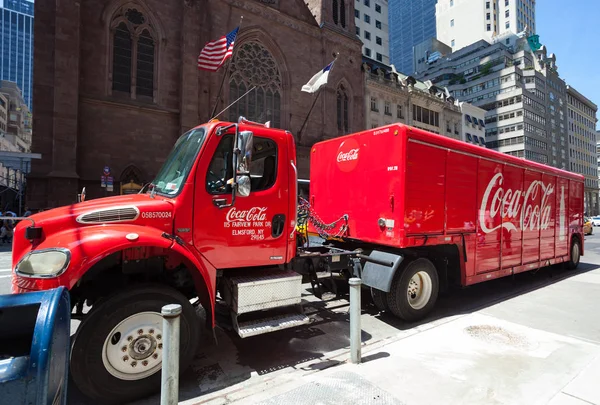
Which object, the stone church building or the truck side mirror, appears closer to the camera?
the truck side mirror

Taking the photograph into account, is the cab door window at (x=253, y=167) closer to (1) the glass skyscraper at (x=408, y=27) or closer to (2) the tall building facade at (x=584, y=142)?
(2) the tall building facade at (x=584, y=142)

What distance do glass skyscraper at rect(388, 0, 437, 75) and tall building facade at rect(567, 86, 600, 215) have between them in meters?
48.1

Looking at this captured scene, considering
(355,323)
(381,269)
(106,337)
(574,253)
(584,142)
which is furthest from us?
(584,142)

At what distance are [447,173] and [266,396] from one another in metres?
4.78

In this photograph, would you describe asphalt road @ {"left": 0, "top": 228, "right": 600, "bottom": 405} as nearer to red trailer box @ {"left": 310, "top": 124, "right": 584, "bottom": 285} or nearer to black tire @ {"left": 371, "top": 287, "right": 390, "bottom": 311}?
black tire @ {"left": 371, "top": 287, "right": 390, "bottom": 311}

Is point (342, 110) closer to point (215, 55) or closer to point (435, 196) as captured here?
point (215, 55)

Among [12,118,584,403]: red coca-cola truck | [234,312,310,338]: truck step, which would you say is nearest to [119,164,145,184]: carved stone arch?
[12,118,584,403]: red coca-cola truck

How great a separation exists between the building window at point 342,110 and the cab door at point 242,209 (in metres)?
28.3

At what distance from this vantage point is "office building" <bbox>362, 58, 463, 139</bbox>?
128ft

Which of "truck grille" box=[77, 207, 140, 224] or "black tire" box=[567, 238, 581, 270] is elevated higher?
"truck grille" box=[77, 207, 140, 224]

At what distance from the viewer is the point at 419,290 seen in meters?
6.02

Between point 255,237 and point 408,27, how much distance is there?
146m

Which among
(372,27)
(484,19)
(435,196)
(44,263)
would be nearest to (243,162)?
(44,263)

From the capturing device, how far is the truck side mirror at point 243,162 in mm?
3664
